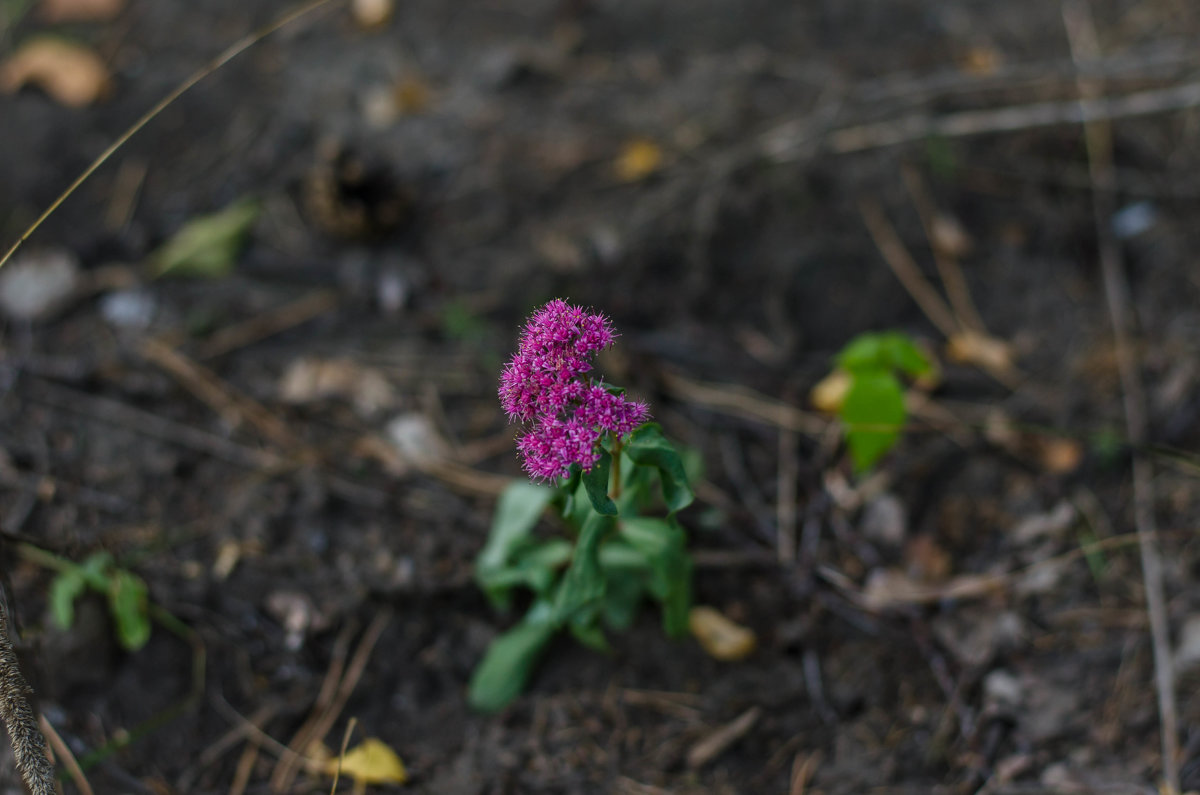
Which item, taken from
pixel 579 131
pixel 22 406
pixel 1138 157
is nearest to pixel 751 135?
pixel 579 131

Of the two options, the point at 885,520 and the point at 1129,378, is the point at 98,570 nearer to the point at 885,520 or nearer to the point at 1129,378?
the point at 885,520

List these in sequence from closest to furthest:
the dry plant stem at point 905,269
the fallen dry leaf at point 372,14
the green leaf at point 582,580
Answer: the green leaf at point 582,580
the dry plant stem at point 905,269
the fallen dry leaf at point 372,14

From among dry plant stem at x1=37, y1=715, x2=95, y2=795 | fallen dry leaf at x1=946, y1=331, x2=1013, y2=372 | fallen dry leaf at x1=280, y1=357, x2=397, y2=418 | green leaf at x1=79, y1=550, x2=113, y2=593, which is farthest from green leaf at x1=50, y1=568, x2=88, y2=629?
fallen dry leaf at x1=946, y1=331, x2=1013, y2=372

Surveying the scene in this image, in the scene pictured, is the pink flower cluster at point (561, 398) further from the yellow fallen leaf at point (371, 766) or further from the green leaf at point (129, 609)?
the green leaf at point (129, 609)

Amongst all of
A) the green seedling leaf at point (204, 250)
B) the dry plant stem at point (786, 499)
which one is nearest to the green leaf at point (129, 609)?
the green seedling leaf at point (204, 250)

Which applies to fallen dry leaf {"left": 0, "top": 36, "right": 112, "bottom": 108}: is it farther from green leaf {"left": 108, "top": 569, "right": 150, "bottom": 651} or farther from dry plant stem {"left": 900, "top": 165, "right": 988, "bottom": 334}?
dry plant stem {"left": 900, "top": 165, "right": 988, "bottom": 334}

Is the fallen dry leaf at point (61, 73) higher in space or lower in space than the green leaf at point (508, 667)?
higher

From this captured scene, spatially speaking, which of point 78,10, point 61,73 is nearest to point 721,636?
point 61,73
